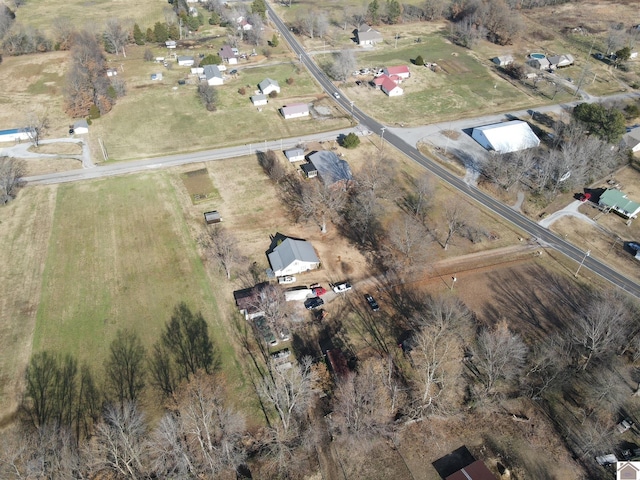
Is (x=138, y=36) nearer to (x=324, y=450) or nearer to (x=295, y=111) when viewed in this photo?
(x=295, y=111)

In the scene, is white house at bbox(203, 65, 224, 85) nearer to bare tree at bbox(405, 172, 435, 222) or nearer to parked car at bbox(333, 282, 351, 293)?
bare tree at bbox(405, 172, 435, 222)

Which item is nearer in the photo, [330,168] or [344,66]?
[330,168]

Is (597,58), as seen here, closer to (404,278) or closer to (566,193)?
(566,193)

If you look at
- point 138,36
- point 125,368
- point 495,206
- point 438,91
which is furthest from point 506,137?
point 138,36

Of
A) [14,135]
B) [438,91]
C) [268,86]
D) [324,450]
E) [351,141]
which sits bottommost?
[324,450]

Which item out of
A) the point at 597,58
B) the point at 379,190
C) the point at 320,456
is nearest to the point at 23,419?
the point at 320,456

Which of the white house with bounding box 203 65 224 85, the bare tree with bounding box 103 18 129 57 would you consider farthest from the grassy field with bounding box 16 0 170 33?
the white house with bounding box 203 65 224 85

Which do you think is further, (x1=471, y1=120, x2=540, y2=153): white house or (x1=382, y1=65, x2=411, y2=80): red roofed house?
(x1=382, y1=65, x2=411, y2=80): red roofed house
